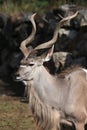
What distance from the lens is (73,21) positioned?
1009 cm

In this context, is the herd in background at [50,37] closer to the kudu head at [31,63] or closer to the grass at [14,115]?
the grass at [14,115]

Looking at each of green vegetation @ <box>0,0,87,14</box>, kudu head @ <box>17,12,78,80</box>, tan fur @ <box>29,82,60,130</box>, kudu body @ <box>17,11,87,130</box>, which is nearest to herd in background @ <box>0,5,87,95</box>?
green vegetation @ <box>0,0,87,14</box>

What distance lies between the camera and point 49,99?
5984 mm

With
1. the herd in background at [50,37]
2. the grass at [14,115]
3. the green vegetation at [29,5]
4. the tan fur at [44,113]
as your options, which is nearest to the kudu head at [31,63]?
the tan fur at [44,113]

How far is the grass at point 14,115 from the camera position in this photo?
7.24 meters

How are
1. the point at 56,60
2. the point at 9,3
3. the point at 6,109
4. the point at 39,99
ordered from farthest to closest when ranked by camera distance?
the point at 9,3 → the point at 56,60 → the point at 6,109 → the point at 39,99

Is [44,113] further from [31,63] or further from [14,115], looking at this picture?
[14,115]

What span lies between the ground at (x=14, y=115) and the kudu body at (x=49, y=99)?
3.88 feet

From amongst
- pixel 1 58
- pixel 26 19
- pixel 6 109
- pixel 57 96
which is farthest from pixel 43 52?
pixel 1 58

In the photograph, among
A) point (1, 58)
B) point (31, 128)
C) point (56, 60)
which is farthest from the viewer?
point (1, 58)

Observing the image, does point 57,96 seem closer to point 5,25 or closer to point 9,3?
point 5,25

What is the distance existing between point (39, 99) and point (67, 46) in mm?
4298

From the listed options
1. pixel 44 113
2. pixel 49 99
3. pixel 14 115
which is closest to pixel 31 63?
pixel 49 99

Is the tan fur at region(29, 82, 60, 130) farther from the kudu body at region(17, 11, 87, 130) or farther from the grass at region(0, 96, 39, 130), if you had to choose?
the grass at region(0, 96, 39, 130)
